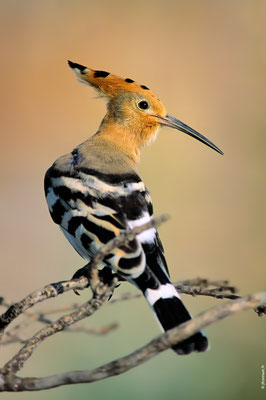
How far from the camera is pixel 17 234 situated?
3.21 metres

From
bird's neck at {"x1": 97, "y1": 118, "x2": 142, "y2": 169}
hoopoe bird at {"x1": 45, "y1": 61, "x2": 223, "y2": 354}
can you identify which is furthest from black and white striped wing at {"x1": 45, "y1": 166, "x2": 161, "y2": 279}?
bird's neck at {"x1": 97, "y1": 118, "x2": 142, "y2": 169}

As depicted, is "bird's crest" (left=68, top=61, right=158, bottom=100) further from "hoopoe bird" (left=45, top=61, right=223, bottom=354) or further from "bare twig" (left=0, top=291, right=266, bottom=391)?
"bare twig" (left=0, top=291, right=266, bottom=391)

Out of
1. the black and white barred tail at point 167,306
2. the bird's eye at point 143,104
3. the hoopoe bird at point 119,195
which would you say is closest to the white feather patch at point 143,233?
the hoopoe bird at point 119,195

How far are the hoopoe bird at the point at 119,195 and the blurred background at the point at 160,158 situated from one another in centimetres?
65

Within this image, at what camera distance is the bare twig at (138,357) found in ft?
2.91

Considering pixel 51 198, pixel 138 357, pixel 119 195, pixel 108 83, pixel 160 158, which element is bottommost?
pixel 138 357

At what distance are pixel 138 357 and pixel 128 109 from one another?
1479mm

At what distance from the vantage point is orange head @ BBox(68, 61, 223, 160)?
228 centimetres

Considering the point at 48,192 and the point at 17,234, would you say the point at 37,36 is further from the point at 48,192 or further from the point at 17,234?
the point at 48,192

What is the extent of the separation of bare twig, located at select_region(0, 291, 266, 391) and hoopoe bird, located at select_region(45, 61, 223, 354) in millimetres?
421

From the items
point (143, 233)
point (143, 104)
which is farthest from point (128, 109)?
point (143, 233)

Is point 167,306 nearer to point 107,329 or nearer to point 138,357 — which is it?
point 107,329

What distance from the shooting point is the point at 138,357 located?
89 centimetres

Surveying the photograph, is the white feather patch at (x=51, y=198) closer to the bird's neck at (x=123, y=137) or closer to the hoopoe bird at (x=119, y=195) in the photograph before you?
the hoopoe bird at (x=119, y=195)
